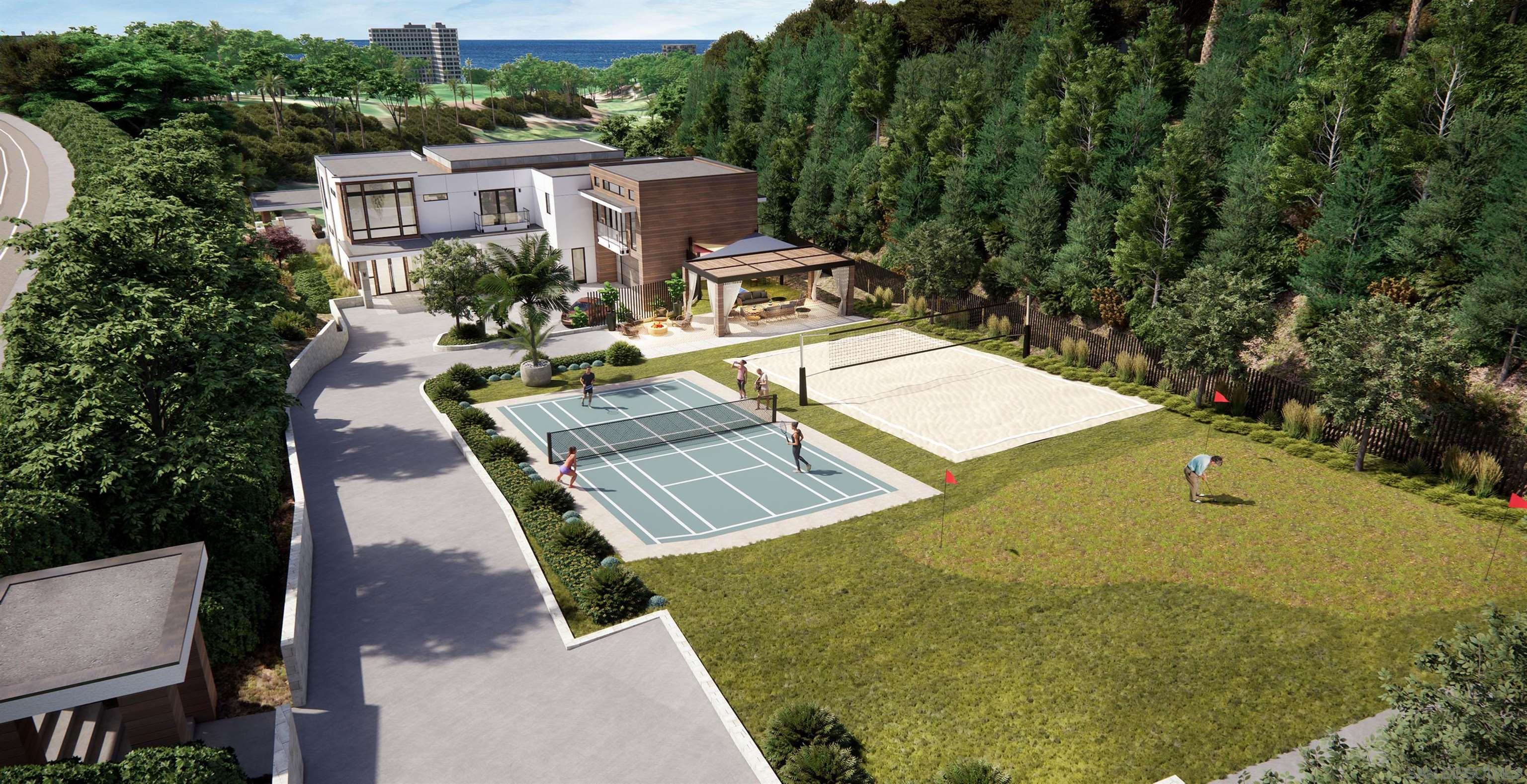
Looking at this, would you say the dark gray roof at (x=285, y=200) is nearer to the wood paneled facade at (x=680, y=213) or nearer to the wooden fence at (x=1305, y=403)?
the wood paneled facade at (x=680, y=213)

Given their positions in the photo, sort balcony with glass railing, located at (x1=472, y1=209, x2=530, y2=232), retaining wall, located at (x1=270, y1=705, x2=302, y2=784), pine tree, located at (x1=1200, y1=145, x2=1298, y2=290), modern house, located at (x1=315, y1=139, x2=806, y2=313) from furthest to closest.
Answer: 1. balcony with glass railing, located at (x1=472, y1=209, x2=530, y2=232)
2. modern house, located at (x1=315, y1=139, x2=806, y2=313)
3. pine tree, located at (x1=1200, y1=145, x2=1298, y2=290)
4. retaining wall, located at (x1=270, y1=705, x2=302, y2=784)

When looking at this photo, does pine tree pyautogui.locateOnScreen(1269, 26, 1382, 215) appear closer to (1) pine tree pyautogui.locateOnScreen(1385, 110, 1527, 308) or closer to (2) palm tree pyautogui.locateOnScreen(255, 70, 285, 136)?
(1) pine tree pyautogui.locateOnScreen(1385, 110, 1527, 308)

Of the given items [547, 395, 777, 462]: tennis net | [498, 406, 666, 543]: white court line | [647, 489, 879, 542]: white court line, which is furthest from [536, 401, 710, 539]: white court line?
[547, 395, 777, 462]: tennis net

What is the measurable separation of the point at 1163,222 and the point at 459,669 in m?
30.7

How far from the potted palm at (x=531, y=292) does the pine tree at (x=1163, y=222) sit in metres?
23.0

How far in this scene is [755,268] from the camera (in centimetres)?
4222

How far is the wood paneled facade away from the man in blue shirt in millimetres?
29437

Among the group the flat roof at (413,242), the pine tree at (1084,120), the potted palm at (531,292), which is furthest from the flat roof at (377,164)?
the pine tree at (1084,120)

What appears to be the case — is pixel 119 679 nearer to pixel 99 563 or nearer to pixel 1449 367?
pixel 99 563

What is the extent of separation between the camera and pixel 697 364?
37781 mm

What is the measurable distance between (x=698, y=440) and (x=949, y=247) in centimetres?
1689

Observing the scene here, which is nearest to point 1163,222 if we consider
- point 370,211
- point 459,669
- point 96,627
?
point 459,669

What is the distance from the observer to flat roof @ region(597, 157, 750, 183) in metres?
47.5

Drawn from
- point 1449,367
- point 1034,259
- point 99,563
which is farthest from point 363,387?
point 1449,367
